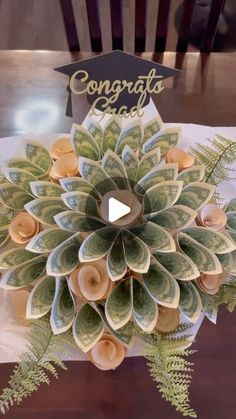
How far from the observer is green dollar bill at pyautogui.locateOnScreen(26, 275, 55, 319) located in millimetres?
604

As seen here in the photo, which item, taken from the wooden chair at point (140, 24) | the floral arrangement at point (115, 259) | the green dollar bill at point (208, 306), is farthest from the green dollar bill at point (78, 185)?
the wooden chair at point (140, 24)

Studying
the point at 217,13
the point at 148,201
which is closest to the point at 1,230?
the point at 148,201

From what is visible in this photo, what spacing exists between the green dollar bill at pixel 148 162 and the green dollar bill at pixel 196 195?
0.06 meters

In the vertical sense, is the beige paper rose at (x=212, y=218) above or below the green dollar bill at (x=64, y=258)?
above

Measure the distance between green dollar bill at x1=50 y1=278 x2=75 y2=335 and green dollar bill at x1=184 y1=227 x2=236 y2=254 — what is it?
0.19 meters

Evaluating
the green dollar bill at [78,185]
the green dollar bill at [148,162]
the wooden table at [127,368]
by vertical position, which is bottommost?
the wooden table at [127,368]

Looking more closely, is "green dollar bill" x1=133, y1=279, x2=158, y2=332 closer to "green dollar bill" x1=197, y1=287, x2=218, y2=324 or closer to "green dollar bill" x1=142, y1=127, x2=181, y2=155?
"green dollar bill" x1=197, y1=287, x2=218, y2=324

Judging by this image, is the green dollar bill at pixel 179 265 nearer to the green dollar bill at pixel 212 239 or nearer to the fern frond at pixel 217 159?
the green dollar bill at pixel 212 239

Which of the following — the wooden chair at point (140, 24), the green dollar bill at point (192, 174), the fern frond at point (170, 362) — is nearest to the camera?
the fern frond at point (170, 362)

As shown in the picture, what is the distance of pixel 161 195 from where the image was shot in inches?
24.9

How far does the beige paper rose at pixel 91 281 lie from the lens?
2.00ft

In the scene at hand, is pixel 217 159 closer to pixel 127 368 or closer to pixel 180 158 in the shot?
pixel 180 158

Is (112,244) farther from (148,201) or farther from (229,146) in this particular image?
(229,146)

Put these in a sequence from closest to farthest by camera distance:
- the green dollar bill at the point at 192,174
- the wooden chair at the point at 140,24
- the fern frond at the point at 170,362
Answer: the fern frond at the point at 170,362, the green dollar bill at the point at 192,174, the wooden chair at the point at 140,24
